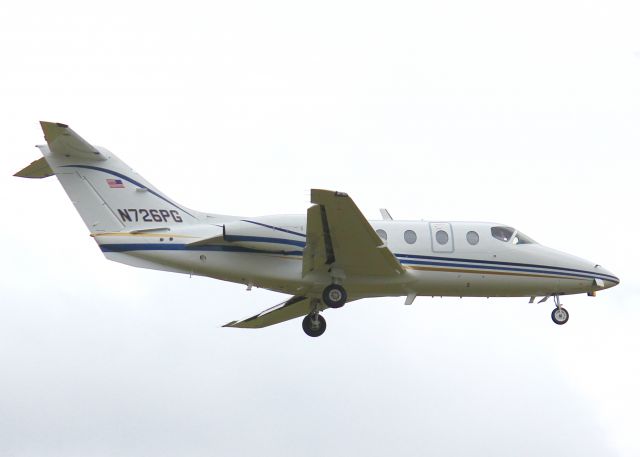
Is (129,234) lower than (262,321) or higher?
higher

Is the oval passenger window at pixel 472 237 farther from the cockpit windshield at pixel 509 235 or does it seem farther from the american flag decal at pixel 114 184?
the american flag decal at pixel 114 184

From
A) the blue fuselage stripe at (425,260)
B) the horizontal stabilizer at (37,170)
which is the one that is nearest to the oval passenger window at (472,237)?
the blue fuselage stripe at (425,260)

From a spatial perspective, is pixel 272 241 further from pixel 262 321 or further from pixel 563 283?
pixel 563 283

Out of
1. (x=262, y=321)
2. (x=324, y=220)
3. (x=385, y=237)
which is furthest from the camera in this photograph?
(x=262, y=321)

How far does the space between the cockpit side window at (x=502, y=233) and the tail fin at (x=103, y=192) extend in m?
6.74

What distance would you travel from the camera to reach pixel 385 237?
30.3 m

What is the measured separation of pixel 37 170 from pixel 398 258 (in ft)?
26.8

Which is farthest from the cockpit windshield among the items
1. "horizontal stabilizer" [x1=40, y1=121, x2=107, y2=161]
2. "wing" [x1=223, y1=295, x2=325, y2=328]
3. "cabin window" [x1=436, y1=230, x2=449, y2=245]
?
"horizontal stabilizer" [x1=40, y1=121, x2=107, y2=161]

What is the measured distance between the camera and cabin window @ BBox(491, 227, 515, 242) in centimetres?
3119

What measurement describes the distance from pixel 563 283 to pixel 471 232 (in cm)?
252

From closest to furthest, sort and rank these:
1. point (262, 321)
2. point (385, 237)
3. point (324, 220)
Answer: point (324, 220) < point (385, 237) < point (262, 321)

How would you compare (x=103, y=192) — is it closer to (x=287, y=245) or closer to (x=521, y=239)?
(x=287, y=245)

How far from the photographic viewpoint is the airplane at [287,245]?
29.2m

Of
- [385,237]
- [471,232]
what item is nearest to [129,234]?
[385,237]
